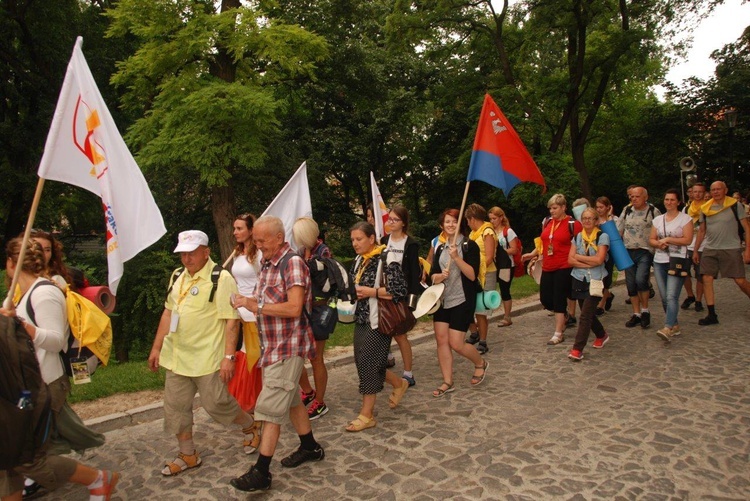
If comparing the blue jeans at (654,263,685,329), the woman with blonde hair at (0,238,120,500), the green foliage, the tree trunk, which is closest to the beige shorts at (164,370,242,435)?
the woman with blonde hair at (0,238,120,500)

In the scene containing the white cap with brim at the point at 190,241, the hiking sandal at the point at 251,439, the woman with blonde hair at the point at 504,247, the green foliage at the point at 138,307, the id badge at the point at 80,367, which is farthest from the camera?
the green foliage at the point at 138,307

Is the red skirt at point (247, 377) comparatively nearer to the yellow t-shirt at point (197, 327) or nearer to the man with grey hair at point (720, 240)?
the yellow t-shirt at point (197, 327)

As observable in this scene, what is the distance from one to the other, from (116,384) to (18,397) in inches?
140

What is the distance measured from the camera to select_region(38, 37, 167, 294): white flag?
3.64m

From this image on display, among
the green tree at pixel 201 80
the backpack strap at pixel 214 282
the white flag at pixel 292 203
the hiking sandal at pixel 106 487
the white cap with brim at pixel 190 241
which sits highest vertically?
the green tree at pixel 201 80

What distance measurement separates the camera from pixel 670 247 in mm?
7215

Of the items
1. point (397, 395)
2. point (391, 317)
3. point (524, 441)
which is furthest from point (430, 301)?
point (524, 441)

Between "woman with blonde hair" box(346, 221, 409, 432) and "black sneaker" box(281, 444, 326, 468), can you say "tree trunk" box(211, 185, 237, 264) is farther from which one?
"black sneaker" box(281, 444, 326, 468)

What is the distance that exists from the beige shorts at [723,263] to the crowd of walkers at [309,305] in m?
0.02

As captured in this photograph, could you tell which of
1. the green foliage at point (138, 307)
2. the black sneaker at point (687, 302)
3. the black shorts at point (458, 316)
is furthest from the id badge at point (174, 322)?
the green foliage at point (138, 307)

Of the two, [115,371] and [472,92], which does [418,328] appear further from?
[472,92]

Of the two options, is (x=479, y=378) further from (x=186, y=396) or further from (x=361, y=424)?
(x=186, y=396)

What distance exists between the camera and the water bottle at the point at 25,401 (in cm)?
286

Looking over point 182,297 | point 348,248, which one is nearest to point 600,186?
point 348,248
